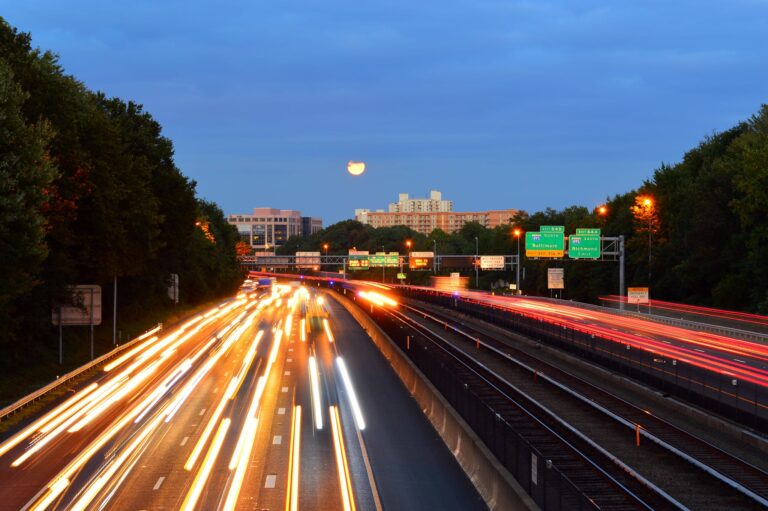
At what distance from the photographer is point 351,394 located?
109 feet

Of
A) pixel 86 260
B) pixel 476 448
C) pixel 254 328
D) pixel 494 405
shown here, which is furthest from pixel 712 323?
pixel 476 448

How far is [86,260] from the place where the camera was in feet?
161

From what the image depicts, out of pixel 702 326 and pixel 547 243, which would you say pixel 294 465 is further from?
pixel 547 243

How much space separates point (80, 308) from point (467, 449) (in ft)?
97.9

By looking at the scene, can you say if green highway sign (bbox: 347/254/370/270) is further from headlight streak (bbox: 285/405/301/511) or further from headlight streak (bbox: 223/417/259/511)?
headlight streak (bbox: 223/417/259/511)

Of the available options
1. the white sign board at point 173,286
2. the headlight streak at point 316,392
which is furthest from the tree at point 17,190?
the white sign board at point 173,286

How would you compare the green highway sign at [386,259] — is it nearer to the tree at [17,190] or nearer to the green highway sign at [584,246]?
the green highway sign at [584,246]

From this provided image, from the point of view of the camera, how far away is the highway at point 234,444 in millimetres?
18594

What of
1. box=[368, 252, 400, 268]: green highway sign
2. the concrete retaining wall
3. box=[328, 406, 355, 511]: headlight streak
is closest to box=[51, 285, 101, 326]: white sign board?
Answer: the concrete retaining wall

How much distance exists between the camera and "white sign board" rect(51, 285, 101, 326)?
4447cm

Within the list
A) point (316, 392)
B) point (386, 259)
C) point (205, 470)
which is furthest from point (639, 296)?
point (386, 259)

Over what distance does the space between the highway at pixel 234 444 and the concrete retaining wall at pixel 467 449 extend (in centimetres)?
41

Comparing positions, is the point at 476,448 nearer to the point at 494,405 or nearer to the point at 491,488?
the point at 491,488

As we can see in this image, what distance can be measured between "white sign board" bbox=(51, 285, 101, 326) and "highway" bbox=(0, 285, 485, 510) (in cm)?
364
